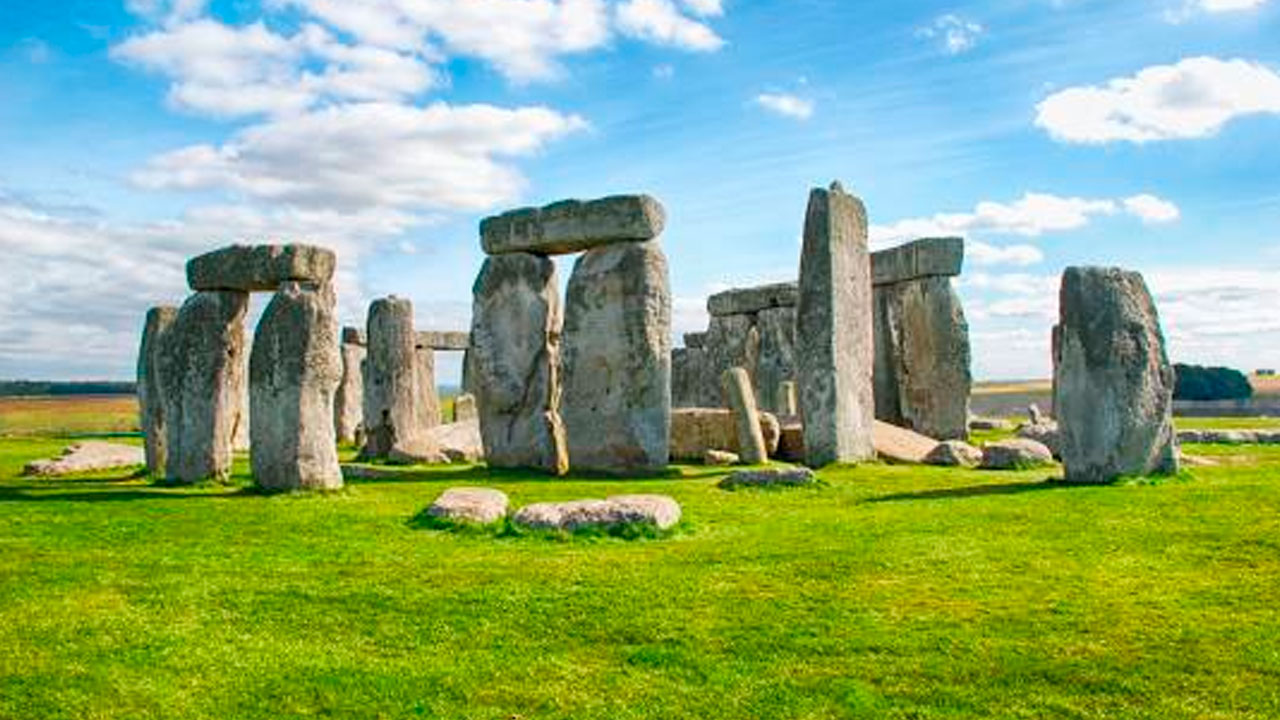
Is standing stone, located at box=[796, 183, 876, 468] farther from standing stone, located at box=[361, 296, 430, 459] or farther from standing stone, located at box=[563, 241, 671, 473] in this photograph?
standing stone, located at box=[361, 296, 430, 459]

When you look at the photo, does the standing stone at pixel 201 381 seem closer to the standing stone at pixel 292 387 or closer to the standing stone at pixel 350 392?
the standing stone at pixel 292 387

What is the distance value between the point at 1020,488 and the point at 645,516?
16.3 feet

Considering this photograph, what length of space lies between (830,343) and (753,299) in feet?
41.8

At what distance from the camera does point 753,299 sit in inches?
1127

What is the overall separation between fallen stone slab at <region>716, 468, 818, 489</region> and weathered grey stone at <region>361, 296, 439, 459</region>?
9373 mm

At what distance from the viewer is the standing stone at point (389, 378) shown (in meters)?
21.4

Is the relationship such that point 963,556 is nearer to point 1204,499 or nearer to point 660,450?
point 1204,499

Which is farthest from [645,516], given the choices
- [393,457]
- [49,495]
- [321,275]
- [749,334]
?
[749,334]

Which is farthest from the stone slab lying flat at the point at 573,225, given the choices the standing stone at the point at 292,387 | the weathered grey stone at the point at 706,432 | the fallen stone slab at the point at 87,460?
the fallen stone slab at the point at 87,460

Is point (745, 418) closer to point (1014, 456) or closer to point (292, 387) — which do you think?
point (1014, 456)

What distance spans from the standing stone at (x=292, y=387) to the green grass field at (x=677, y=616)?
7.01 feet

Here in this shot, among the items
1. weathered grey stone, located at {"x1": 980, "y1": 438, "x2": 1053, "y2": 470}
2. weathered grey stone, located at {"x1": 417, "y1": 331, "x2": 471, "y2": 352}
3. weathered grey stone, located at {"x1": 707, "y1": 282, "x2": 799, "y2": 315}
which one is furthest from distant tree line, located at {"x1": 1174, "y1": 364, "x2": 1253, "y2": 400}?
weathered grey stone, located at {"x1": 980, "y1": 438, "x2": 1053, "y2": 470}

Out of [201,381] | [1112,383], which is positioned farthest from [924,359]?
[201,381]

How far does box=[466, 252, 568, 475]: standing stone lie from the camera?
1755cm
